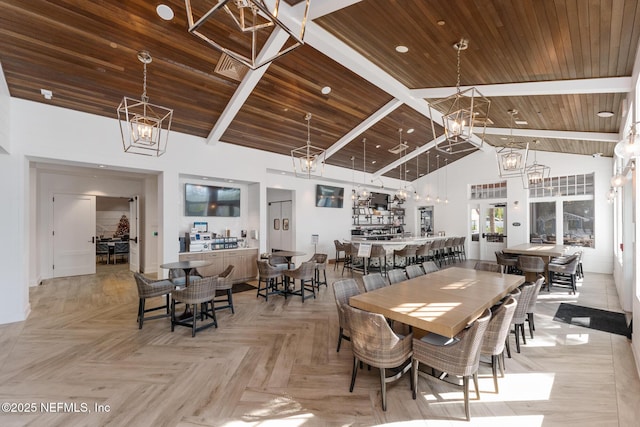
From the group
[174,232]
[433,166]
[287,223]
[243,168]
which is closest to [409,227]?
[433,166]

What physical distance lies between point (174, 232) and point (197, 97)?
262 cm

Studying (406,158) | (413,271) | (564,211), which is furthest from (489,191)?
(413,271)

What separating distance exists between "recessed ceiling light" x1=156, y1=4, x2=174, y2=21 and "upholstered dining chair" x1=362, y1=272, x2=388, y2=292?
3.85m

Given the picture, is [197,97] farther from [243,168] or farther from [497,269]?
[497,269]

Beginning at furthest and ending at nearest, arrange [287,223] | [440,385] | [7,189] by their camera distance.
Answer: [287,223] → [7,189] → [440,385]

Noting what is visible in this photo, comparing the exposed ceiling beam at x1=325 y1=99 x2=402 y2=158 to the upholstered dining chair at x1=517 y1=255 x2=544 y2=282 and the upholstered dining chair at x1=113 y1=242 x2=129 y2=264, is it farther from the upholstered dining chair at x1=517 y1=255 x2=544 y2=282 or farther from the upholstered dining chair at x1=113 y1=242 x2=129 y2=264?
the upholstered dining chair at x1=113 y1=242 x2=129 y2=264

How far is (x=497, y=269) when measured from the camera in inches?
192

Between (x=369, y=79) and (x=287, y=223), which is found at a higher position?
(x=369, y=79)

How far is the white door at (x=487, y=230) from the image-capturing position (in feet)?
34.4

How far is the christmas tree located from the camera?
11.2 metres

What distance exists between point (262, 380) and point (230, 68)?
4220mm

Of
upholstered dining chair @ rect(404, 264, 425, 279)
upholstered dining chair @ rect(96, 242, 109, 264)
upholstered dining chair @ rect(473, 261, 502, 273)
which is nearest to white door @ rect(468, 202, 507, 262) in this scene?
upholstered dining chair @ rect(473, 261, 502, 273)

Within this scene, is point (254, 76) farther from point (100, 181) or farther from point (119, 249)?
point (119, 249)

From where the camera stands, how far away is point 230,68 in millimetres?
4492
